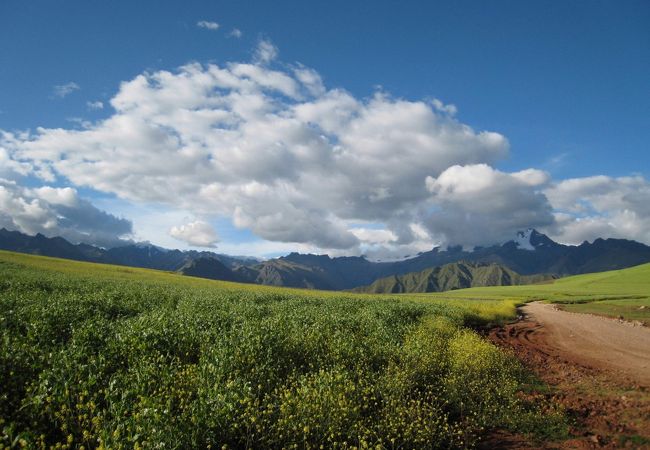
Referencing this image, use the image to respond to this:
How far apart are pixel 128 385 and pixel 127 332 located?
457 centimetres

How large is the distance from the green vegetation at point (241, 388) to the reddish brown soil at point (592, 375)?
43.1 inches

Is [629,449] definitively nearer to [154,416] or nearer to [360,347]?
[360,347]

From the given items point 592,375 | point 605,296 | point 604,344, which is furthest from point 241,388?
point 605,296

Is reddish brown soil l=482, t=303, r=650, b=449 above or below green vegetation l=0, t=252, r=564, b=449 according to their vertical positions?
below

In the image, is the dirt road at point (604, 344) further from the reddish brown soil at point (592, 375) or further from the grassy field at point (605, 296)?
A: the grassy field at point (605, 296)

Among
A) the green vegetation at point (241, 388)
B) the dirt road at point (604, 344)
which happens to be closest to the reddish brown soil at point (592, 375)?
the dirt road at point (604, 344)

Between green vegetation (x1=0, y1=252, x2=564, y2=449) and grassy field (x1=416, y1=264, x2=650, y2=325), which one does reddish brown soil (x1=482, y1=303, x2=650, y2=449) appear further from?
grassy field (x1=416, y1=264, x2=650, y2=325)

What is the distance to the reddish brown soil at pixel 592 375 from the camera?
12.0 meters

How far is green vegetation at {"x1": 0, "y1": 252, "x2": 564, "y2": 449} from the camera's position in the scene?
766 centimetres

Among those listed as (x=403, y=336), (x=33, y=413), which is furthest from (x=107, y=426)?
(x=403, y=336)

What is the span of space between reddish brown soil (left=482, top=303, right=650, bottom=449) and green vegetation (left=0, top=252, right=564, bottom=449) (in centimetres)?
109

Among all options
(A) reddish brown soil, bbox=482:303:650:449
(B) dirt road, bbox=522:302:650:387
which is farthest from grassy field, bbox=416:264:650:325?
(A) reddish brown soil, bbox=482:303:650:449

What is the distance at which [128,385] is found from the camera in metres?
9.34

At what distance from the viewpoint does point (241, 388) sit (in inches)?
377
